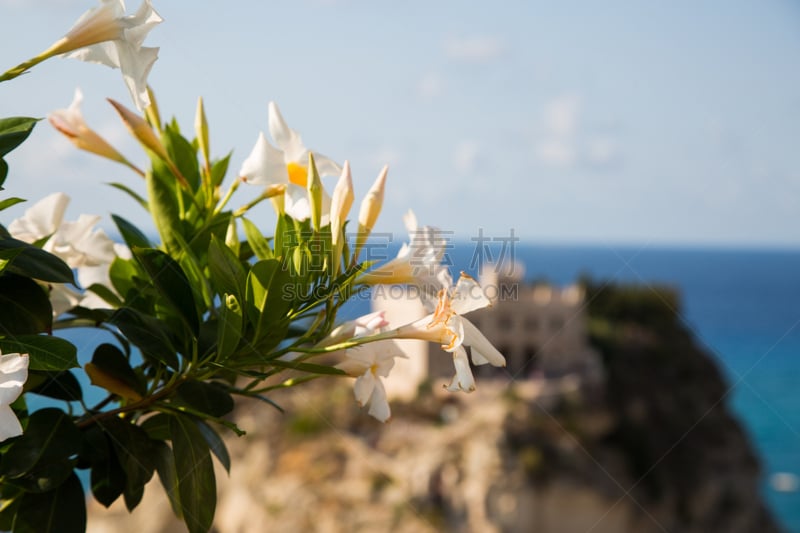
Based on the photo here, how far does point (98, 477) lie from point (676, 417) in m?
19.6

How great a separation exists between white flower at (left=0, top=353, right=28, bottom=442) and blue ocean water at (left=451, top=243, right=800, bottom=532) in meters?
19.1

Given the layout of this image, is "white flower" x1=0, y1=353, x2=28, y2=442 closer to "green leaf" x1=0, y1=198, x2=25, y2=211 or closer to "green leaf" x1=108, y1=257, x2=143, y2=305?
"green leaf" x1=0, y1=198, x2=25, y2=211

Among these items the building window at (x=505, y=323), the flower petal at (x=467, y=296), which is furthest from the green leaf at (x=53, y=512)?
the building window at (x=505, y=323)

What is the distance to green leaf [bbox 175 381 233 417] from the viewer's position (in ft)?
1.88

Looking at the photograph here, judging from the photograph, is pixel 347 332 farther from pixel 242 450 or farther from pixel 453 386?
pixel 242 450

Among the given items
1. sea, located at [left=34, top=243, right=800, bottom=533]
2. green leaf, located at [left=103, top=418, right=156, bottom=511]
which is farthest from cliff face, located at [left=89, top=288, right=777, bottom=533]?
green leaf, located at [left=103, top=418, right=156, bottom=511]

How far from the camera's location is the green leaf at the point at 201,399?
572mm

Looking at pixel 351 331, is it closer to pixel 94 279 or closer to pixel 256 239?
pixel 256 239

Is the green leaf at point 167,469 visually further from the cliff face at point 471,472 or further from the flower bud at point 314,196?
the cliff face at point 471,472

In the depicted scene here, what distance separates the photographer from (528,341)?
15.0 metres

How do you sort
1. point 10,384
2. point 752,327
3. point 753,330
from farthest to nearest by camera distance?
point 752,327 < point 753,330 < point 10,384

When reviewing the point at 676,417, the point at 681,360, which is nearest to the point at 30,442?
the point at 676,417

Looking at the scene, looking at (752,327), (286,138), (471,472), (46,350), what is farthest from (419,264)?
(752,327)

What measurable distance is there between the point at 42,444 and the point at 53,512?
0.08 meters
